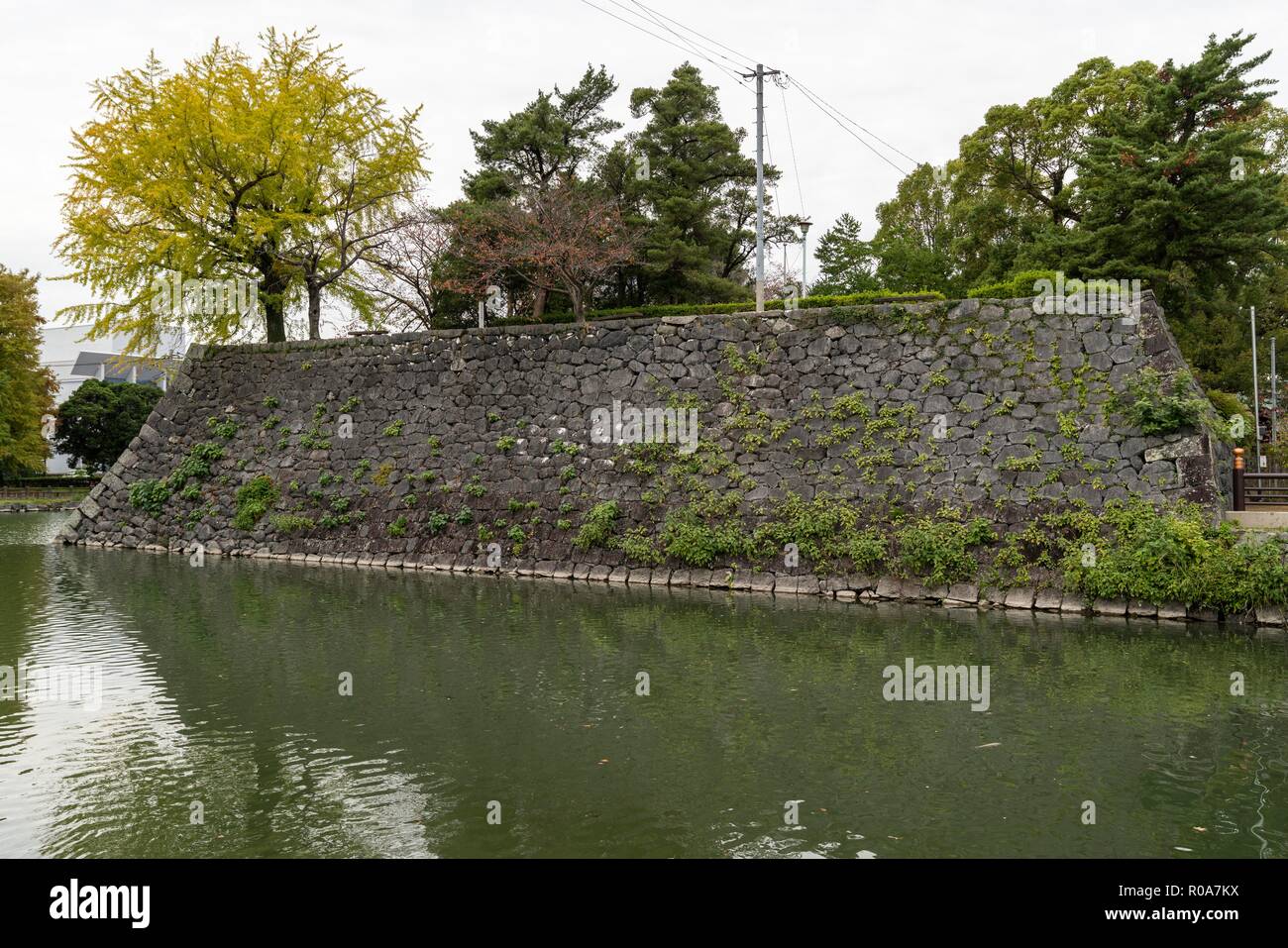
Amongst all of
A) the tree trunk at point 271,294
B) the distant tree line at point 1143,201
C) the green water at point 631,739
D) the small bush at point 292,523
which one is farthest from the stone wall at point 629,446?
the distant tree line at point 1143,201

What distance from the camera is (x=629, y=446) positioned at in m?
17.1

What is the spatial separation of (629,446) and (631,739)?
415 inches

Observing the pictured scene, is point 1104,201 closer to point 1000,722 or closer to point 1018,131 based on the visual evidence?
point 1018,131

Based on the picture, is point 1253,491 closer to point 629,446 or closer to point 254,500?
point 629,446

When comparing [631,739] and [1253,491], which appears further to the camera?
[1253,491]

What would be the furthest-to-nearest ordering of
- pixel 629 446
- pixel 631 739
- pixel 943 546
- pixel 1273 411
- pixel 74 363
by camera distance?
pixel 74 363 < pixel 1273 411 < pixel 629 446 < pixel 943 546 < pixel 631 739

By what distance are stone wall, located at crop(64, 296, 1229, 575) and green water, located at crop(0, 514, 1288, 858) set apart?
3.01 metres

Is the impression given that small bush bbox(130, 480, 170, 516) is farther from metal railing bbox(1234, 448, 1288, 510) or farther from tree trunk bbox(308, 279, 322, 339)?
metal railing bbox(1234, 448, 1288, 510)

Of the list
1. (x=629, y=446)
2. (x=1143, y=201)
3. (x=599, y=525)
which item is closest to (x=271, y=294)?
(x=629, y=446)

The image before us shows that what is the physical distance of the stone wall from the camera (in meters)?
13.8

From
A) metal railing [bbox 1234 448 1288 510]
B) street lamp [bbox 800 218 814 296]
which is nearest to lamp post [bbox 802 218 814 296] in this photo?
street lamp [bbox 800 218 814 296]

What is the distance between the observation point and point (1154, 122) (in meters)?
21.8

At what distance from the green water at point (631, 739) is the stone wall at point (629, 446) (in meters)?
3.01
